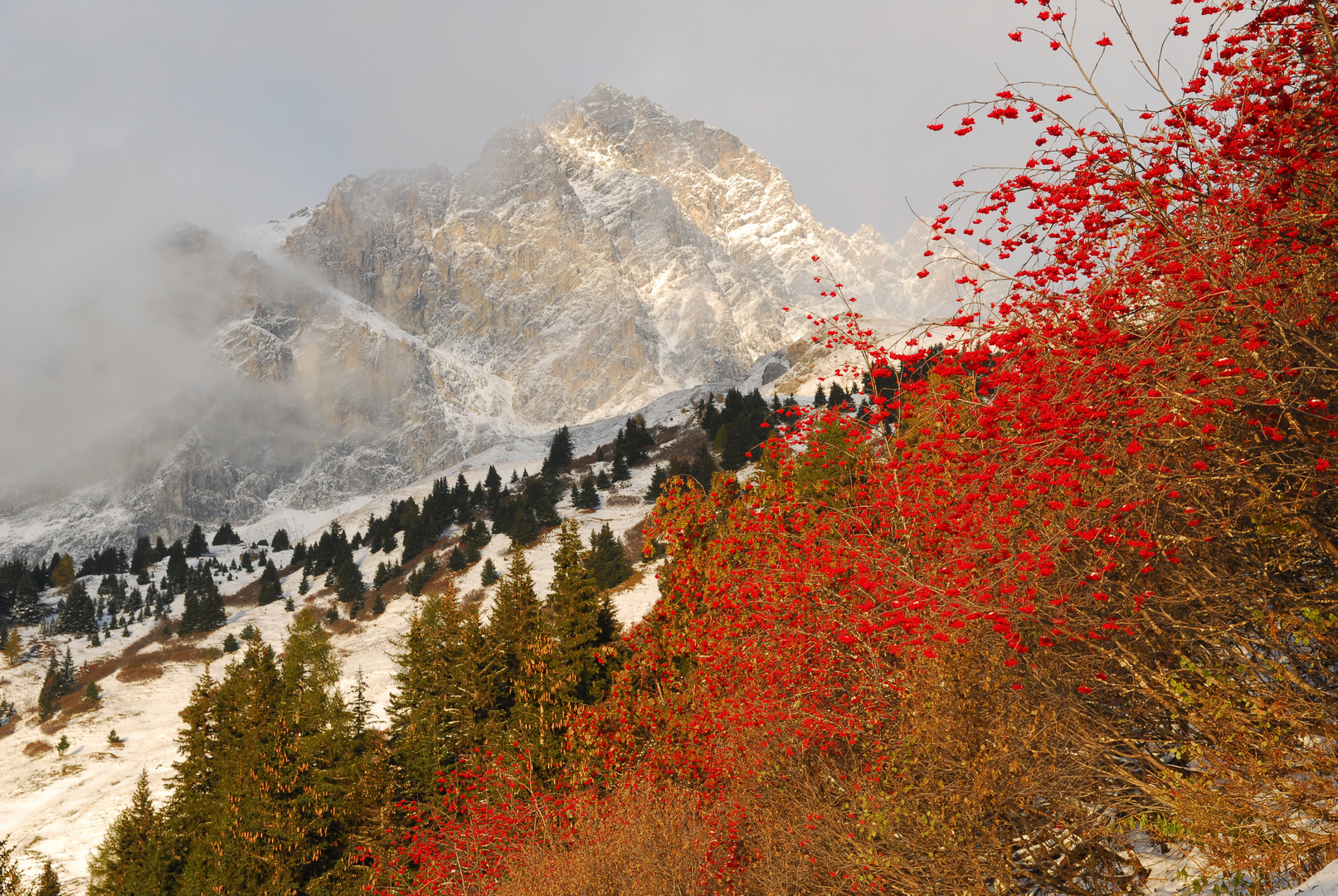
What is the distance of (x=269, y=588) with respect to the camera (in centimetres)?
7250

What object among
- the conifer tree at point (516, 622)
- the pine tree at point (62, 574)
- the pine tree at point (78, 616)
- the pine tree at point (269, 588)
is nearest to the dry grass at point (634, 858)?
the conifer tree at point (516, 622)

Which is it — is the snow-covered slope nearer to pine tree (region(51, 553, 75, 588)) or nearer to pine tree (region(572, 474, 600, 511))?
pine tree (region(572, 474, 600, 511))

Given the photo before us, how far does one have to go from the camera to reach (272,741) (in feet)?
68.5

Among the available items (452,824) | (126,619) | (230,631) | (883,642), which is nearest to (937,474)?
(883,642)

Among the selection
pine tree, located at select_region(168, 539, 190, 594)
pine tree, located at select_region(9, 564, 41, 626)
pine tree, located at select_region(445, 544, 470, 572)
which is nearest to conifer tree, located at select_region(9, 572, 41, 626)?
pine tree, located at select_region(9, 564, 41, 626)

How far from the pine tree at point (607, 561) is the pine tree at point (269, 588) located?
137ft

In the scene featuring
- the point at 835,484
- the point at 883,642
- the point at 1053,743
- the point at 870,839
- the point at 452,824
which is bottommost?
the point at 452,824

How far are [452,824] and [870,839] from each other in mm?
16630

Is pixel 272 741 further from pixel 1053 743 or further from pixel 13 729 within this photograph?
pixel 13 729

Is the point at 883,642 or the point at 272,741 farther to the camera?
the point at 272,741

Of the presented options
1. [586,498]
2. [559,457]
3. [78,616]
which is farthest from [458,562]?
[78,616]

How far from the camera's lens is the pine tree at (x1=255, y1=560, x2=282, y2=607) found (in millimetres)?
71375

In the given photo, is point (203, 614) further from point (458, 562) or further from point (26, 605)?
point (26, 605)

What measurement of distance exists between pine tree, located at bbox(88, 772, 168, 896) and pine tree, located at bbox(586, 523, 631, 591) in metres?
24.0
